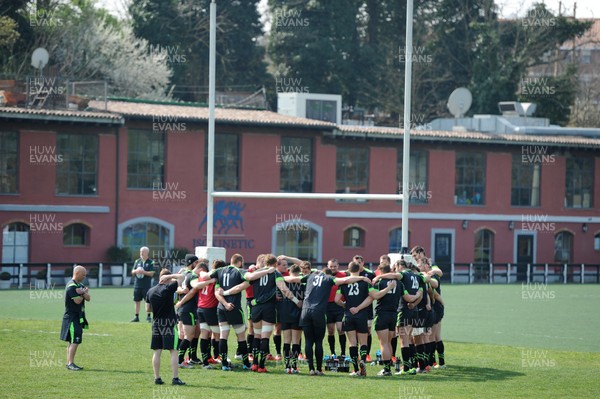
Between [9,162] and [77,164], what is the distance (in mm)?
2672

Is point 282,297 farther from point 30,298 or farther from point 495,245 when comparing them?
point 495,245

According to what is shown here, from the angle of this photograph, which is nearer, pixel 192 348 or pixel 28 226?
pixel 192 348

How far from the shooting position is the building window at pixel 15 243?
138 feet

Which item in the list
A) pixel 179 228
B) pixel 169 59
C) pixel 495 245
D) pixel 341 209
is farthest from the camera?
pixel 169 59

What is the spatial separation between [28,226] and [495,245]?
72.6ft

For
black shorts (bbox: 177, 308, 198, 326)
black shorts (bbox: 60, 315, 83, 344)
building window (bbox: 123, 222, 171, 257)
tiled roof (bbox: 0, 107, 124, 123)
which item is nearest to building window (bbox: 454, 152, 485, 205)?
building window (bbox: 123, 222, 171, 257)

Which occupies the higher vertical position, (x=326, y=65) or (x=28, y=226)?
(x=326, y=65)

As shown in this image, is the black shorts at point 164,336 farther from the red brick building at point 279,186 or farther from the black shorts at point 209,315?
the red brick building at point 279,186

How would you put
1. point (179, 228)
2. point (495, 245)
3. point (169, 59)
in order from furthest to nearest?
1. point (169, 59)
2. point (495, 245)
3. point (179, 228)

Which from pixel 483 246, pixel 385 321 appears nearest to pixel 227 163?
pixel 483 246

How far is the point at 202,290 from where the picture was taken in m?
19.8

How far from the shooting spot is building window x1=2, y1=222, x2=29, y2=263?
4194cm

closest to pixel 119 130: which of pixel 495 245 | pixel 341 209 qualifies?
pixel 341 209

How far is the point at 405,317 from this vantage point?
19516 millimetres
